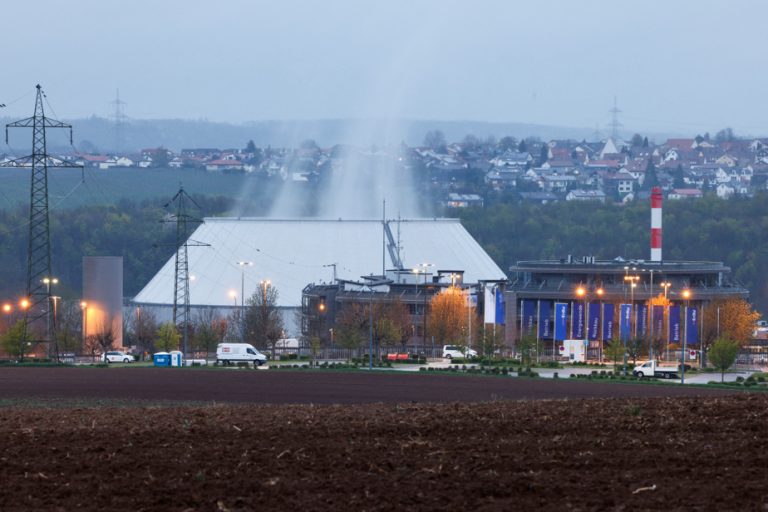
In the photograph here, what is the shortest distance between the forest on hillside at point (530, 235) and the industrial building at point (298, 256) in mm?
10619

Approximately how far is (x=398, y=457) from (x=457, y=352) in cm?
5691

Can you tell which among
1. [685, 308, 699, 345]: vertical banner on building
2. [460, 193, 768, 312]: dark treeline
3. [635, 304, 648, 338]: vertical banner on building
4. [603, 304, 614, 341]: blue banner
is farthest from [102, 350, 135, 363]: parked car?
[460, 193, 768, 312]: dark treeline

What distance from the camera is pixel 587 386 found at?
47.0 meters

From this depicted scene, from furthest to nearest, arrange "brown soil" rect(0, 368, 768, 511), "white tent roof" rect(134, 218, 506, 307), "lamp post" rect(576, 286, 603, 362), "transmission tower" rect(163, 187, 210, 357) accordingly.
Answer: "white tent roof" rect(134, 218, 506, 307)
"lamp post" rect(576, 286, 603, 362)
"transmission tower" rect(163, 187, 210, 357)
"brown soil" rect(0, 368, 768, 511)

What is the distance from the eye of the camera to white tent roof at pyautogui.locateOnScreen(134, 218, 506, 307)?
10769cm

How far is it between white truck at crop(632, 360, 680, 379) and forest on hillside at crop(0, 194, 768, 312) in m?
65.3

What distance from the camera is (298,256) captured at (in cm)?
11469

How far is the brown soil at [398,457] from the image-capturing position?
1579 cm

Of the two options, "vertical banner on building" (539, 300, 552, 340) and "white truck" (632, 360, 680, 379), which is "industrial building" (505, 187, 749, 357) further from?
"white truck" (632, 360, 680, 379)

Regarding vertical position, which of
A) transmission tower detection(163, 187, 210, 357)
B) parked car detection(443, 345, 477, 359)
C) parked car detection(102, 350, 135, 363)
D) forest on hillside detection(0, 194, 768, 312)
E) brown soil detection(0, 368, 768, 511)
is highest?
A: forest on hillside detection(0, 194, 768, 312)

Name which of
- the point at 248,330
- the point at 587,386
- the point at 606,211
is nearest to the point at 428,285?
the point at 248,330

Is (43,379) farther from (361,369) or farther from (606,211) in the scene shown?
(606,211)

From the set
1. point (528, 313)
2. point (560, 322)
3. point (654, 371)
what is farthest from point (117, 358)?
point (528, 313)

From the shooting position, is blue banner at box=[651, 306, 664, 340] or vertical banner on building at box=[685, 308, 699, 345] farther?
blue banner at box=[651, 306, 664, 340]
